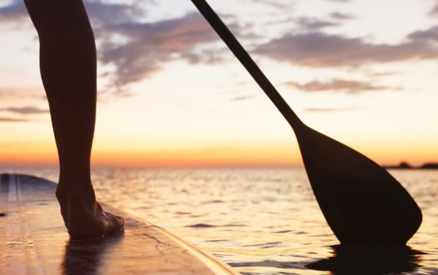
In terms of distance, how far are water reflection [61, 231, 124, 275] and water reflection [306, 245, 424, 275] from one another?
3.00 ft

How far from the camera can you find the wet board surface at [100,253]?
4.09 ft

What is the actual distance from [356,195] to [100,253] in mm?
1637

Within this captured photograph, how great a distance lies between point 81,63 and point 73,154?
28 centimetres

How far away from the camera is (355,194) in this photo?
2807 millimetres

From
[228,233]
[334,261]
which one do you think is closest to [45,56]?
A: [334,261]

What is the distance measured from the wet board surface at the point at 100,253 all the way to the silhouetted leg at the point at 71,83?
166mm

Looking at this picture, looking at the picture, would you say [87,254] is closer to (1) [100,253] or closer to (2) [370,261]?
(1) [100,253]

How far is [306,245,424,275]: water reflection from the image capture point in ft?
7.19

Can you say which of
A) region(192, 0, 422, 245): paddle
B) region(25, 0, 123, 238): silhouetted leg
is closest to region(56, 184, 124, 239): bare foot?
region(25, 0, 123, 238): silhouetted leg

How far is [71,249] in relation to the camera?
5.16 ft

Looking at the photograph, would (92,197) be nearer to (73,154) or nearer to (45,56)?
(73,154)

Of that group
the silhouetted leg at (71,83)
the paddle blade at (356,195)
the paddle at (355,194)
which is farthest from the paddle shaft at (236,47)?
the silhouetted leg at (71,83)

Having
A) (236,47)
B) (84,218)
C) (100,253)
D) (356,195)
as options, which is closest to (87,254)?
(100,253)

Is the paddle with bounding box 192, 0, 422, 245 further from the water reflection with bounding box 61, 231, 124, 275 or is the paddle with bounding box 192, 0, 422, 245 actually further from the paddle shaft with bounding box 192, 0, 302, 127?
the water reflection with bounding box 61, 231, 124, 275
